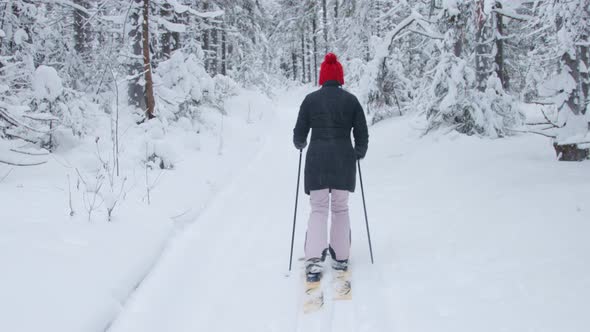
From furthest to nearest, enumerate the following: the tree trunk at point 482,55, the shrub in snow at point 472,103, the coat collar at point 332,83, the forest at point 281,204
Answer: the shrub in snow at point 472,103 → the tree trunk at point 482,55 → the coat collar at point 332,83 → the forest at point 281,204

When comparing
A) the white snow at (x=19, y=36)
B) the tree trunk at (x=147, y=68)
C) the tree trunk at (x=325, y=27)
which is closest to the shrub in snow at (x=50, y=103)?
the white snow at (x=19, y=36)

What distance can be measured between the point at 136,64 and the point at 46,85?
13.5 ft

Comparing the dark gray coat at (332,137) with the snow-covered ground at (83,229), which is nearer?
the snow-covered ground at (83,229)

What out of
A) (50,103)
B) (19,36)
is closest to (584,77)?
(50,103)

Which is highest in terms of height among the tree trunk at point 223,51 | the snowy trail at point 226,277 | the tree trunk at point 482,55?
the tree trunk at point 223,51

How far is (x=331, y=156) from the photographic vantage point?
4.73 meters

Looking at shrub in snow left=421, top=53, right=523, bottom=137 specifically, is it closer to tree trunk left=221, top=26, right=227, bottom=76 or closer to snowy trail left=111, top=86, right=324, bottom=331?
snowy trail left=111, top=86, right=324, bottom=331

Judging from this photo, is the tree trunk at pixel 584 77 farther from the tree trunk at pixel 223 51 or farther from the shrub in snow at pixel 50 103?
the tree trunk at pixel 223 51

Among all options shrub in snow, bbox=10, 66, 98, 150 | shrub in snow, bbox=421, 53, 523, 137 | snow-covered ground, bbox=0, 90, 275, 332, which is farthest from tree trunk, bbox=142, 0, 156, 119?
shrub in snow, bbox=421, 53, 523, 137

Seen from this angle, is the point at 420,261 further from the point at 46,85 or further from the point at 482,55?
the point at 46,85

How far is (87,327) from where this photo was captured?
11.3ft

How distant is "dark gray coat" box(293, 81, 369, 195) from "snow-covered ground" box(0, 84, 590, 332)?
43.6 inches

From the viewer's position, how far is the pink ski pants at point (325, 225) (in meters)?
4.81

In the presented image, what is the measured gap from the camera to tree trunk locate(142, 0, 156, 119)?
11.1 metres
